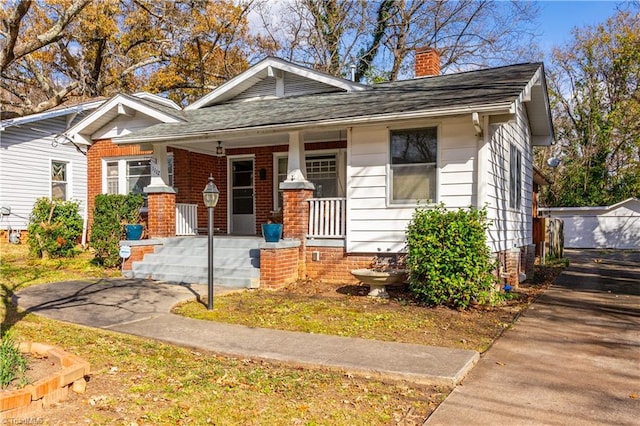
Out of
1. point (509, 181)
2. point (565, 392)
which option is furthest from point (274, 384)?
point (509, 181)

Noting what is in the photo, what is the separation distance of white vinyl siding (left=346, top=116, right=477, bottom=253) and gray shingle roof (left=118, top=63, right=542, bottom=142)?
1.66 feet

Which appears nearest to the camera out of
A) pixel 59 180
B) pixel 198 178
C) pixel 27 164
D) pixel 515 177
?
pixel 515 177

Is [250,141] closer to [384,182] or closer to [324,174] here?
[324,174]

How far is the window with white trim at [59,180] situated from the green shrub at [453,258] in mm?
15428

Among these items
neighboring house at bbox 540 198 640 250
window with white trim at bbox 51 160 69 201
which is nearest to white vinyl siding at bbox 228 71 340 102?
window with white trim at bbox 51 160 69 201

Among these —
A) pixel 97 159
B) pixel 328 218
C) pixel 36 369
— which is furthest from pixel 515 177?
pixel 97 159

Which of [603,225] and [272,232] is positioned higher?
[272,232]

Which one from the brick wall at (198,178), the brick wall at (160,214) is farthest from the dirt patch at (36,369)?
the brick wall at (198,178)

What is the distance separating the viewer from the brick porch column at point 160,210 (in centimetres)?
1169

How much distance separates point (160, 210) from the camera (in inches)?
460

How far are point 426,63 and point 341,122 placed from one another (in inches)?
202

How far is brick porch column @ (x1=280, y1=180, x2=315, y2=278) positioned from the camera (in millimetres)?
10219

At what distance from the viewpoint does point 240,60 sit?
1096 inches

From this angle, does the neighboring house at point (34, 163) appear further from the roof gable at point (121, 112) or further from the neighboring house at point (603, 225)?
the neighboring house at point (603, 225)
